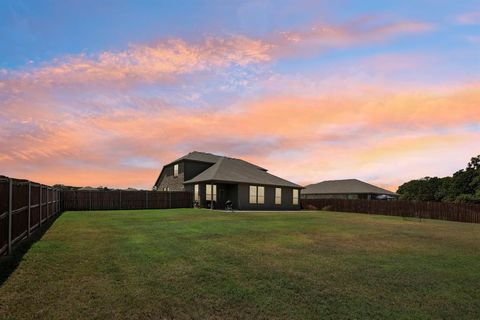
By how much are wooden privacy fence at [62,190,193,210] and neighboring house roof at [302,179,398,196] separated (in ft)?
101

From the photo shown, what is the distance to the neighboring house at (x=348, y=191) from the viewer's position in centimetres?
5594

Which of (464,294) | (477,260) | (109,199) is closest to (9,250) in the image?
(464,294)

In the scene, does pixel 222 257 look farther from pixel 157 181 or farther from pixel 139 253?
pixel 157 181

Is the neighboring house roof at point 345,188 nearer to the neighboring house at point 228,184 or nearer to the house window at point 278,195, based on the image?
the neighboring house at point 228,184

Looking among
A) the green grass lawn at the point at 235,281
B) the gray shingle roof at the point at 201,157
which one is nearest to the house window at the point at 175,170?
the gray shingle roof at the point at 201,157

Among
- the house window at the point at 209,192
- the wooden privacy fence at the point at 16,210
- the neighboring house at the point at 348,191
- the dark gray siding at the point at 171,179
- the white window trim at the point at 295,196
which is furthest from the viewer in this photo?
the neighboring house at the point at 348,191

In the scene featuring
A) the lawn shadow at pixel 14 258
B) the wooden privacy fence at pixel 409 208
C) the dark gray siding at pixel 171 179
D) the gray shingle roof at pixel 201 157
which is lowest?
the wooden privacy fence at pixel 409 208

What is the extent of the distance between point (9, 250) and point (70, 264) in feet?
7.60

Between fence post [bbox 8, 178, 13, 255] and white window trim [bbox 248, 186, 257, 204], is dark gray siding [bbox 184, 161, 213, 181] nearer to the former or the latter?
white window trim [bbox 248, 186, 257, 204]

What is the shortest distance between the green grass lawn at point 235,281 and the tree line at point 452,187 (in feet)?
138

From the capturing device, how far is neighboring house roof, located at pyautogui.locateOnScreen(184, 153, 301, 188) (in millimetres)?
35094

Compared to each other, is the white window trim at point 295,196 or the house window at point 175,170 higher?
the house window at point 175,170

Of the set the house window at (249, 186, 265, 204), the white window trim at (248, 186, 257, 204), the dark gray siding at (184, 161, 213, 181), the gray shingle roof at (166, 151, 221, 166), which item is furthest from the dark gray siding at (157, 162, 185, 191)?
the house window at (249, 186, 265, 204)

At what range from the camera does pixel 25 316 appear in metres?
4.61
